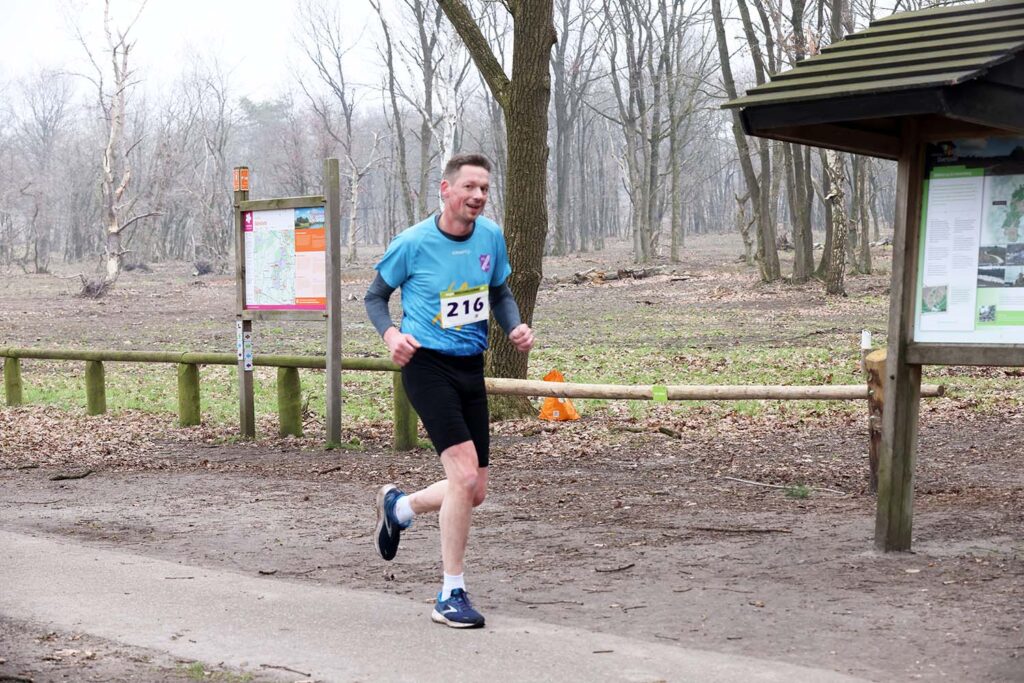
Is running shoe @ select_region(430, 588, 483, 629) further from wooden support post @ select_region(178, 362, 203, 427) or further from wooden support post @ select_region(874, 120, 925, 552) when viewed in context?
wooden support post @ select_region(178, 362, 203, 427)

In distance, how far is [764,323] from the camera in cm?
2423

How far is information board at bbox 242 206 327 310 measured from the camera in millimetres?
10680

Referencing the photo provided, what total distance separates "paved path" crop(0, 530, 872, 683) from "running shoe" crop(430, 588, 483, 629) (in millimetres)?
55

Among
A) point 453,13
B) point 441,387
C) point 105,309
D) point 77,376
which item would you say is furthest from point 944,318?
point 105,309

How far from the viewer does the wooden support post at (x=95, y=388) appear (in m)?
13.1

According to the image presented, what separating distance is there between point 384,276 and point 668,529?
264 cm

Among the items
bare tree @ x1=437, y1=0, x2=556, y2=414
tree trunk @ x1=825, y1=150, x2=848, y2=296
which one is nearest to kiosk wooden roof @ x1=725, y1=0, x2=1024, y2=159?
bare tree @ x1=437, y1=0, x2=556, y2=414

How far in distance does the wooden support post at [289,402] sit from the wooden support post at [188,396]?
1.29 metres

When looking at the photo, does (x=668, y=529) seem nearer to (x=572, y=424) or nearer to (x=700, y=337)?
(x=572, y=424)

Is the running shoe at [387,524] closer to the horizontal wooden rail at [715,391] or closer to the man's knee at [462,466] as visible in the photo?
the man's knee at [462,466]

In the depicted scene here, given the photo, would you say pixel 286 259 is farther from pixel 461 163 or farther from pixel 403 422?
pixel 461 163

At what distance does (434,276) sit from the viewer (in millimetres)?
5246

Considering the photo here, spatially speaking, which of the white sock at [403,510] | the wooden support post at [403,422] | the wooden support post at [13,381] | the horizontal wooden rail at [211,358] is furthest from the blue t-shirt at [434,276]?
the wooden support post at [13,381]

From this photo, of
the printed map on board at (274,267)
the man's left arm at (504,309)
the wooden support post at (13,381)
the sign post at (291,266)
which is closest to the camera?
the man's left arm at (504,309)
